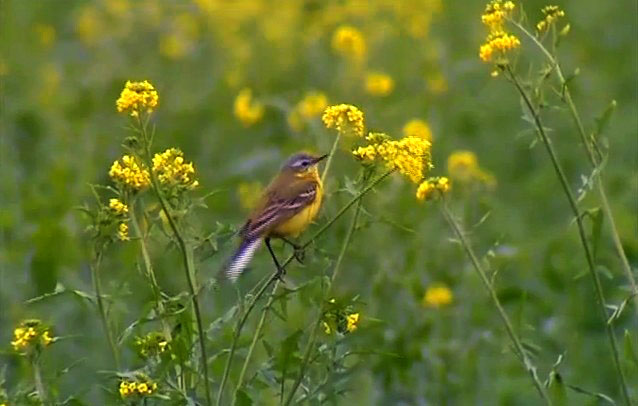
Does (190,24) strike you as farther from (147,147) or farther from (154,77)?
(147,147)

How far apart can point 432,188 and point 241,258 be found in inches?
22.1

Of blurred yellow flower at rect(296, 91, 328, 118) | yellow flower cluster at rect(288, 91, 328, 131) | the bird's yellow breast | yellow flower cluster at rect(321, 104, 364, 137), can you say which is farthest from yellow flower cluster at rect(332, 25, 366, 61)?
yellow flower cluster at rect(321, 104, 364, 137)

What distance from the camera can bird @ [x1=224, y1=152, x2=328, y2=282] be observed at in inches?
199

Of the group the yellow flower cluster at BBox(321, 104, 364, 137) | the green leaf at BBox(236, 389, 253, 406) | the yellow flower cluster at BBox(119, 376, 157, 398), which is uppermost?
the yellow flower cluster at BBox(321, 104, 364, 137)

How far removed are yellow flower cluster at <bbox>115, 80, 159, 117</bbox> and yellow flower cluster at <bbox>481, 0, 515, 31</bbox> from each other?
1117 millimetres

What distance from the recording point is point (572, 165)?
31.4 ft

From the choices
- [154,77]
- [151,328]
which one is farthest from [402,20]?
[151,328]

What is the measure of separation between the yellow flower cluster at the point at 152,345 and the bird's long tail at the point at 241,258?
0.41 metres

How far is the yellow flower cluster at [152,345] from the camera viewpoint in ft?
13.8

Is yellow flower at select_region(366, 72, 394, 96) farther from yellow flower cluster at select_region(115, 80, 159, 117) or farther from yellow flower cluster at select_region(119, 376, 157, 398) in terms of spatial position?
yellow flower cluster at select_region(119, 376, 157, 398)

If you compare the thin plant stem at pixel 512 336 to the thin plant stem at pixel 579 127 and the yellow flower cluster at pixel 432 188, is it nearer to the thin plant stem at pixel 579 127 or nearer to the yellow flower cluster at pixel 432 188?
the yellow flower cluster at pixel 432 188

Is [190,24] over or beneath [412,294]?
over

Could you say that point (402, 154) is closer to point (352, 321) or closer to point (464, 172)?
point (352, 321)

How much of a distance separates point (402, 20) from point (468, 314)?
4.68 metres
